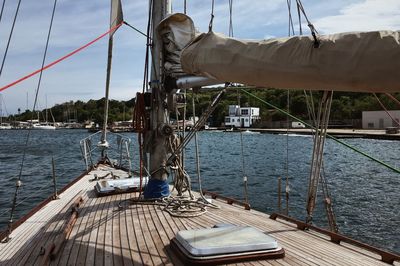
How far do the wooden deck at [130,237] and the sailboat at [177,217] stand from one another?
14mm

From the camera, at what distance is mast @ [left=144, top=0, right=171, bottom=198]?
728cm

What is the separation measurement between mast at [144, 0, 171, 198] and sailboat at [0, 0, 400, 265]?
0.06ft

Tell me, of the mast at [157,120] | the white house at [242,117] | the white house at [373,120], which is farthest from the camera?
the white house at [242,117]

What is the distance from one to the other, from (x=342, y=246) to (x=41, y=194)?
51.7 ft

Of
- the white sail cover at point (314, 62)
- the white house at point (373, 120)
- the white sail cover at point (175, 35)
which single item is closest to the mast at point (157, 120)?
the white sail cover at point (175, 35)

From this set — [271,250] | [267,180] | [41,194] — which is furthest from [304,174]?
[271,250]

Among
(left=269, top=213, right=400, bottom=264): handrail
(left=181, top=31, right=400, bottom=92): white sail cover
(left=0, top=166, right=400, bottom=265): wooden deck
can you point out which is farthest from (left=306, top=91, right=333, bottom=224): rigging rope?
(left=181, top=31, right=400, bottom=92): white sail cover

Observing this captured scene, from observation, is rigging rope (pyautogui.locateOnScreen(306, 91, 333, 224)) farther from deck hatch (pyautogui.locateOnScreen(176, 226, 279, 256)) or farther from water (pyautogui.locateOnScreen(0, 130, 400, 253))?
water (pyautogui.locateOnScreen(0, 130, 400, 253))

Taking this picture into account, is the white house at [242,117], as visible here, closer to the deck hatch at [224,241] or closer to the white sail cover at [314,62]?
the deck hatch at [224,241]

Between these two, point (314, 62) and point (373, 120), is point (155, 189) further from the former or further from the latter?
point (373, 120)

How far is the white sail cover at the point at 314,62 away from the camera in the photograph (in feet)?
9.30

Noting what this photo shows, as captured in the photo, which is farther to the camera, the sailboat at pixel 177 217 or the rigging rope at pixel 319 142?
the rigging rope at pixel 319 142

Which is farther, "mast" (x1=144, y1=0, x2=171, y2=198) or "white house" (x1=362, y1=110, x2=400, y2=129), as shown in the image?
"white house" (x1=362, y1=110, x2=400, y2=129)

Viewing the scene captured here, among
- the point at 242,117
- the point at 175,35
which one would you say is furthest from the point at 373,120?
the point at 175,35
